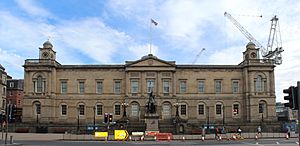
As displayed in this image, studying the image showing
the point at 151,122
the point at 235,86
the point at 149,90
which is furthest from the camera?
the point at 235,86

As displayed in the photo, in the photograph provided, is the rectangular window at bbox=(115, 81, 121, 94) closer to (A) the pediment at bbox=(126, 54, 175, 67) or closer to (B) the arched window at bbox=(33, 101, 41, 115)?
(A) the pediment at bbox=(126, 54, 175, 67)

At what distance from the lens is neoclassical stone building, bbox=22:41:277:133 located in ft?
281

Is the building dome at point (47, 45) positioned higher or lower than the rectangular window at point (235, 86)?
higher

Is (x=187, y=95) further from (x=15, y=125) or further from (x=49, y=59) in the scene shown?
(x=15, y=125)

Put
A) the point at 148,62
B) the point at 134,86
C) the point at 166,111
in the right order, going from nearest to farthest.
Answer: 1. the point at 148,62
2. the point at 166,111
3. the point at 134,86

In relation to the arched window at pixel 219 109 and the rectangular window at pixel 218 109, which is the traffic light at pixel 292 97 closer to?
the arched window at pixel 219 109

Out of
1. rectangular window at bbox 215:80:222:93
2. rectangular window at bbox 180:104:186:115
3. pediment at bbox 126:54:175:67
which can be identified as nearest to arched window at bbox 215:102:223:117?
rectangular window at bbox 215:80:222:93

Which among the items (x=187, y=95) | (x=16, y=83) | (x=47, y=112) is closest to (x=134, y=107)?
(x=187, y=95)

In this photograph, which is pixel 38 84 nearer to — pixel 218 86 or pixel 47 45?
pixel 47 45

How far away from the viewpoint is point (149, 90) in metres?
87.3

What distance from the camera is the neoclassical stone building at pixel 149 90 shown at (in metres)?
85.6

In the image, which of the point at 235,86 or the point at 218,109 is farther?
the point at 235,86

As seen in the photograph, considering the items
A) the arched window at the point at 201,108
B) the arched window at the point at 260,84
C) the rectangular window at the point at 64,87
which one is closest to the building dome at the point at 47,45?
the rectangular window at the point at 64,87

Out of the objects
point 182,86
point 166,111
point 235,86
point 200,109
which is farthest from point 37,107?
point 235,86
